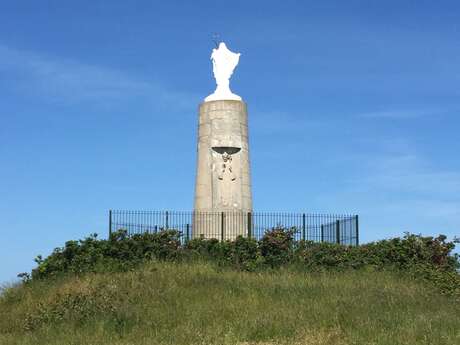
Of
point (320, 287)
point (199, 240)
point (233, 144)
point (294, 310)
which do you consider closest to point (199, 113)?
point (233, 144)

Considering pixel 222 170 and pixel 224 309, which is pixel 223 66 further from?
pixel 224 309

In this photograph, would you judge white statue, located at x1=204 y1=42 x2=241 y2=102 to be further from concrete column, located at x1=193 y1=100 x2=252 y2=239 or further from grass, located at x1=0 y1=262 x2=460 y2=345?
grass, located at x1=0 y1=262 x2=460 y2=345

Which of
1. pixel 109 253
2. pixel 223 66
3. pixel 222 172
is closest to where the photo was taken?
pixel 109 253

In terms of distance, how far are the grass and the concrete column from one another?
15.2 ft

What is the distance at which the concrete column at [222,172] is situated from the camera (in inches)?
894

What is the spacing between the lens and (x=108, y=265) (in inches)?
714

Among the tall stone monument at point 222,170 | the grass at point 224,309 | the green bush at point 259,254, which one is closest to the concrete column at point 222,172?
the tall stone monument at point 222,170

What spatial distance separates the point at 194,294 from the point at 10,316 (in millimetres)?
4116

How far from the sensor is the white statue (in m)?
24.5

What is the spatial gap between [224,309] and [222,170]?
392 inches

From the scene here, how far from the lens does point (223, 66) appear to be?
2462 centimetres

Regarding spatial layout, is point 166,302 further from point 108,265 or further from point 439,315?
point 439,315

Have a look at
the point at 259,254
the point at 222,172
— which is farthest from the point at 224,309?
the point at 222,172

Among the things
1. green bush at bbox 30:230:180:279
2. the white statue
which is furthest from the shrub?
the white statue
